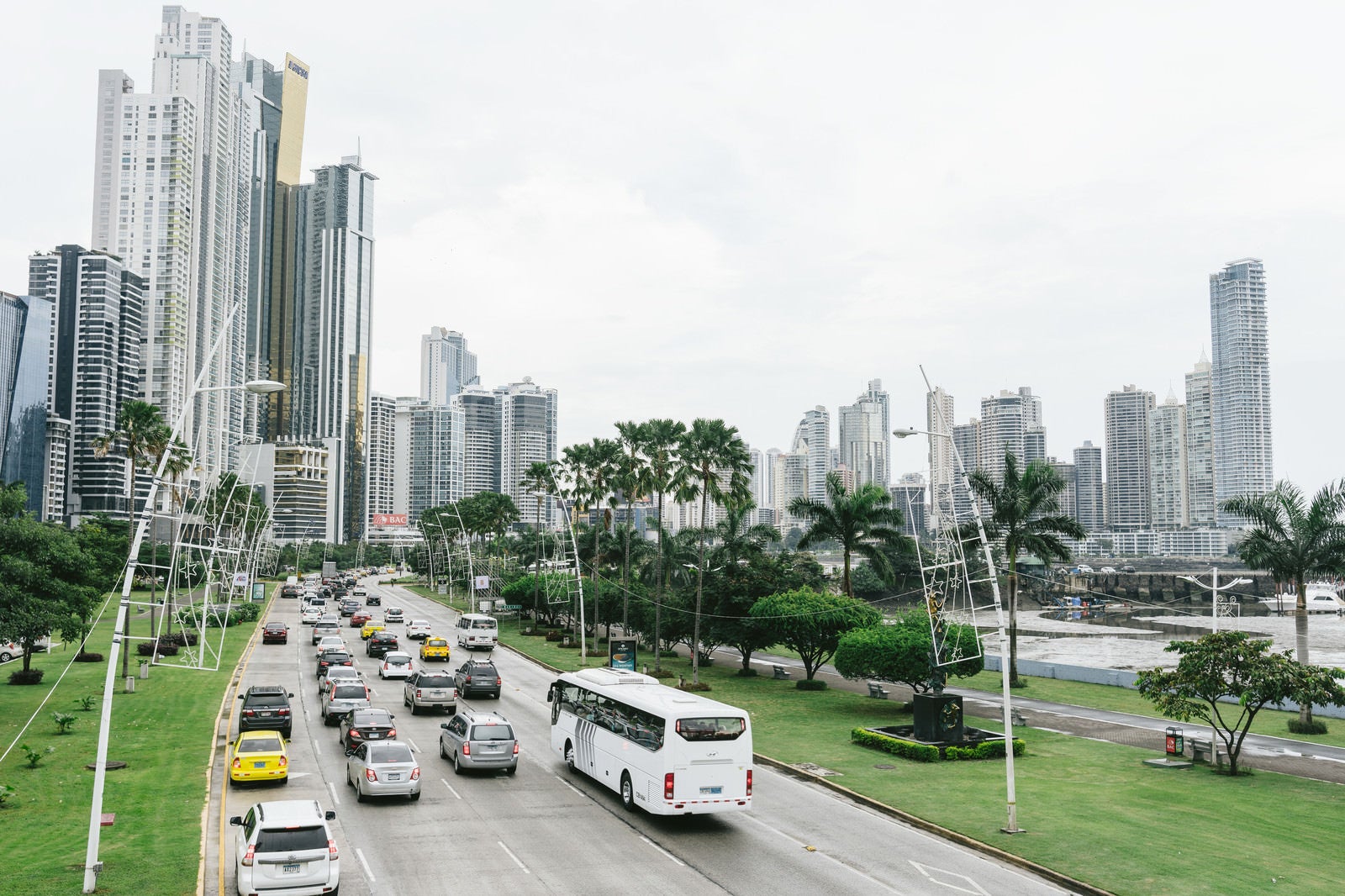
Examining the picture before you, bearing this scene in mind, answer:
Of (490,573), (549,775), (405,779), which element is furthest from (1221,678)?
(490,573)

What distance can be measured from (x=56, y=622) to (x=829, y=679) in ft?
121

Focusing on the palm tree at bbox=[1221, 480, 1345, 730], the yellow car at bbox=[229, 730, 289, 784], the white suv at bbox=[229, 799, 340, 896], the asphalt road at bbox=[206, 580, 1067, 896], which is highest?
the palm tree at bbox=[1221, 480, 1345, 730]

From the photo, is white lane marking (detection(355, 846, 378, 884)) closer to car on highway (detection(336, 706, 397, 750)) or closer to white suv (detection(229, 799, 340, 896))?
white suv (detection(229, 799, 340, 896))

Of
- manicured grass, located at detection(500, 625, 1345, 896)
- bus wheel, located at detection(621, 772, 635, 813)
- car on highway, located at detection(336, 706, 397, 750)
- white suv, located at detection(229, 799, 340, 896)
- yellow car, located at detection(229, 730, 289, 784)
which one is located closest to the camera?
white suv, located at detection(229, 799, 340, 896)

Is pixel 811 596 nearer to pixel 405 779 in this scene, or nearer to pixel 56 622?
pixel 405 779

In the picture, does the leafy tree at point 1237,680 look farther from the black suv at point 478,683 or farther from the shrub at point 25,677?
the shrub at point 25,677

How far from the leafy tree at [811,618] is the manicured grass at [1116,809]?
9010 millimetres

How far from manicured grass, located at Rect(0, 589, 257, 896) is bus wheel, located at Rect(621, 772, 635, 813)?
9.54 m

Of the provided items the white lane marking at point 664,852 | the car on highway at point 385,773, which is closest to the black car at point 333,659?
the car on highway at point 385,773

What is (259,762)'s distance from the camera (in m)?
25.1

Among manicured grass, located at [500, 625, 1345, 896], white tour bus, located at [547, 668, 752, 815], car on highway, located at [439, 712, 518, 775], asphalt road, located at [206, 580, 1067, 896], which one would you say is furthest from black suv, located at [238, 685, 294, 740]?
manicured grass, located at [500, 625, 1345, 896]

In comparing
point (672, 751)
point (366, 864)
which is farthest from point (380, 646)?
point (366, 864)

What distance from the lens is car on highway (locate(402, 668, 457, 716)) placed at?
37.8 meters

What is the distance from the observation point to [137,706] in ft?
126
